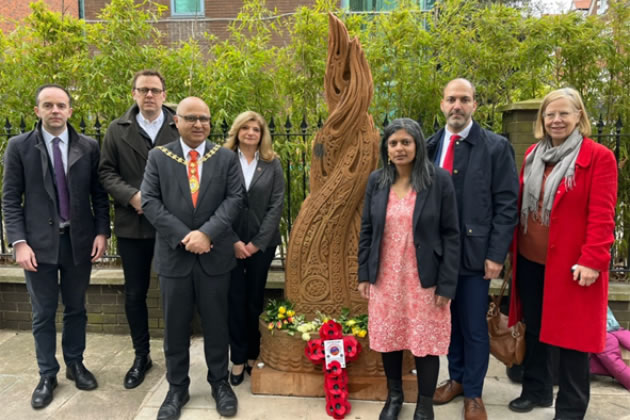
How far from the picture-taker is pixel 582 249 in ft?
8.20

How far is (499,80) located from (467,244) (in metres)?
2.40

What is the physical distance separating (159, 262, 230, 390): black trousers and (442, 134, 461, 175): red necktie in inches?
59.2

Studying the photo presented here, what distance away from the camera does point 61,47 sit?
176 inches

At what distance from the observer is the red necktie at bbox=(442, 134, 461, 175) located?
9.12 ft

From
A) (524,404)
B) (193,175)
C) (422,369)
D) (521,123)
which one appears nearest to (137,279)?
(193,175)

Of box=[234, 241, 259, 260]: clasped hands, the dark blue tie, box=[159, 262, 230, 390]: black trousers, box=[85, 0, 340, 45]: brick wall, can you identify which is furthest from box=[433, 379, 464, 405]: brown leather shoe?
box=[85, 0, 340, 45]: brick wall

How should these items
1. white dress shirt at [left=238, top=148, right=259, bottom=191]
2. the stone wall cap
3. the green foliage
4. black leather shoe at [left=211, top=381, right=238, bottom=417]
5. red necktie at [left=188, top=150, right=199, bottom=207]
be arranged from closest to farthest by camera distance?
1. red necktie at [left=188, top=150, right=199, bottom=207]
2. black leather shoe at [left=211, top=381, right=238, bottom=417]
3. white dress shirt at [left=238, top=148, right=259, bottom=191]
4. the stone wall cap
5. the green foliage

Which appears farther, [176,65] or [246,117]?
[176,65]

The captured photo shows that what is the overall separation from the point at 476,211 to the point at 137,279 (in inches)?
91.6

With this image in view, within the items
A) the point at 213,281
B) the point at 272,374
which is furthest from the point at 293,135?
the point at 272,374

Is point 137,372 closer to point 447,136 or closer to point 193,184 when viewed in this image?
point 193,184

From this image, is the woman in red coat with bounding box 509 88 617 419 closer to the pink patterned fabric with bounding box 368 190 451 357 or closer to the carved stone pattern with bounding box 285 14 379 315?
the pink patterned fabric with bounding box 368 190 451 357

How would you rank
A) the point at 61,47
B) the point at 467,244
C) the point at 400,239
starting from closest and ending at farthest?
1. the point at 400,239
2. the point at 467,244
3. the point at 61,47

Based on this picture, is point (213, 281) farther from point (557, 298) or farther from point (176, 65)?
point (176, 65)
